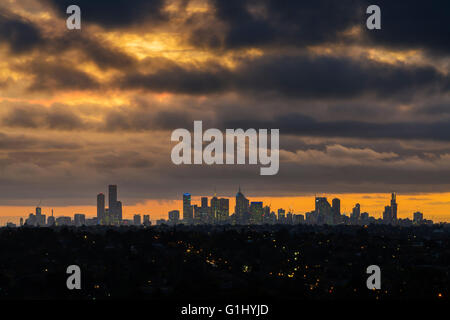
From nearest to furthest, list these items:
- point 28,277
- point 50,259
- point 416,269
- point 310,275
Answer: point 28,277 < point 416,269 < point 310,275 < point 50,259

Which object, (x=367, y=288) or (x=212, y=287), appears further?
(x=367, y=288)

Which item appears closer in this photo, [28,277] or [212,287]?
[212,287]
